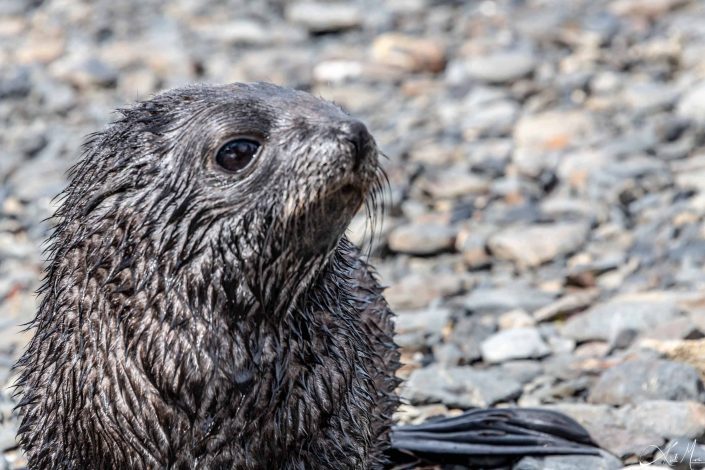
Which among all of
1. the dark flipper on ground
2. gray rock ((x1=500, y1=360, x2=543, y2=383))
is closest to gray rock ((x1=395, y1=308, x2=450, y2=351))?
gray rock ((x1=500, y1=360, x2=543, y2=383))

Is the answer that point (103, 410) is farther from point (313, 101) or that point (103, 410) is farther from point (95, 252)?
point (313, 101)

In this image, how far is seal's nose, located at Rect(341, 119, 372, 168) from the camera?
4.05 meters

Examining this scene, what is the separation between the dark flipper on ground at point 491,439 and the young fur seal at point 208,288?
4.04 ft

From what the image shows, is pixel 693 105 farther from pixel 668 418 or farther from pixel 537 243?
pixel 668 418

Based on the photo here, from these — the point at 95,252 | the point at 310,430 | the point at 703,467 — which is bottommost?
the point at 703,467

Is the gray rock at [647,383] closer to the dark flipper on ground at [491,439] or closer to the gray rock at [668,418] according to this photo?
the gray rock at [668,418]

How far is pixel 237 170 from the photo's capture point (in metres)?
4.14

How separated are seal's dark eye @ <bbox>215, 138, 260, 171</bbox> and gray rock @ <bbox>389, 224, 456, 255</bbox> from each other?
15.1 ft

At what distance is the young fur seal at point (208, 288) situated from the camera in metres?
4.11

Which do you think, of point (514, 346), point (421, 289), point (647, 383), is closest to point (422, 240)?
point (421, 289)

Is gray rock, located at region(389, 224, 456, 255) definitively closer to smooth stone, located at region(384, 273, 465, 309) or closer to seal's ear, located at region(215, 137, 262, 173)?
smooth stone, located at region(384, 273, 465, 309)

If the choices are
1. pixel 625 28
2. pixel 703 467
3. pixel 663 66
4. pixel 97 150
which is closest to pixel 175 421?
pixel 97 150

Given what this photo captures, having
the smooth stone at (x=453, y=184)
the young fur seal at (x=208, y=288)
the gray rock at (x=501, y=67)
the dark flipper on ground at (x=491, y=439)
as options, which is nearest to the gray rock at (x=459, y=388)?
the dark flipper on ground at (x=491, y=439)

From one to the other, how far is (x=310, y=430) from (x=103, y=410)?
68 centimetres
